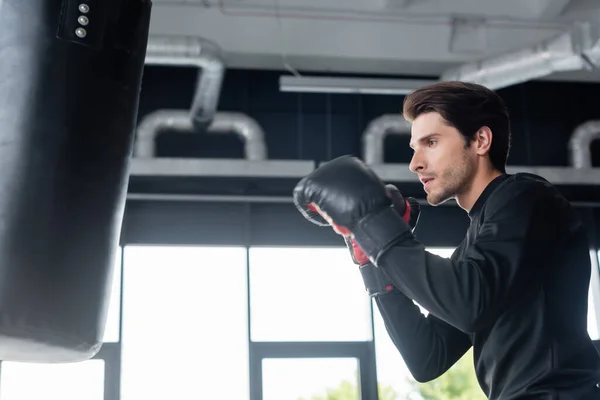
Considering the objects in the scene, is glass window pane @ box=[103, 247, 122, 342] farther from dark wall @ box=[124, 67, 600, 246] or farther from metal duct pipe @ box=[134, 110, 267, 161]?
metal duct pipe @ box=[134, 110, 267, 161]

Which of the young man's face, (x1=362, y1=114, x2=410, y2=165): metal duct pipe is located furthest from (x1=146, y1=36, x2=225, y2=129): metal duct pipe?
the young man's face

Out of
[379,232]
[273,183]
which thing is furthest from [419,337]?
[273,183]

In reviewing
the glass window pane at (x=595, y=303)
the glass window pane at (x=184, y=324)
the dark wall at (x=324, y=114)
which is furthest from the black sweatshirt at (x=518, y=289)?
the glass window pane at (x=595, y=303)

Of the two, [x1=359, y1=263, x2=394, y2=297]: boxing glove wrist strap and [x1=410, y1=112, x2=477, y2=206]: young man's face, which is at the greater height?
[x1=410, y1=112, x2=477, y2=206]: young man's face

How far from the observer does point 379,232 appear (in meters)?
1.19

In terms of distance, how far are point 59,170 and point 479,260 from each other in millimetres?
812

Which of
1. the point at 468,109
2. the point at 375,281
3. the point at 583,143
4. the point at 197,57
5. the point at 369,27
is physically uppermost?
the point at 369,27

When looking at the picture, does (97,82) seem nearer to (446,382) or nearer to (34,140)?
(34,140)

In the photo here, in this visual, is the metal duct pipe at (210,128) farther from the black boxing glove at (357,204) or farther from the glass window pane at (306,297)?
the black boxing glove at (357,204)

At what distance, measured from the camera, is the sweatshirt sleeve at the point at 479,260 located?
110cm

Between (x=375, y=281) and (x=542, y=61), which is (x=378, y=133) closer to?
(x=542, y=61)

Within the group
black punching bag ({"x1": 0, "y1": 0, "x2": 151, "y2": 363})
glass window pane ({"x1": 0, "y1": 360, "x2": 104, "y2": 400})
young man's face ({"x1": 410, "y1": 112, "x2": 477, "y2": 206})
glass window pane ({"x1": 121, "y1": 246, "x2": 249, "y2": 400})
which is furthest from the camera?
glass window pane ({"x1": 121, "y1": 246, "x2": 249, "y2": 400})

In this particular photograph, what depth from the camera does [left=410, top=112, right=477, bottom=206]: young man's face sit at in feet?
4.31

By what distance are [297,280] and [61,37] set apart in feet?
13.5
